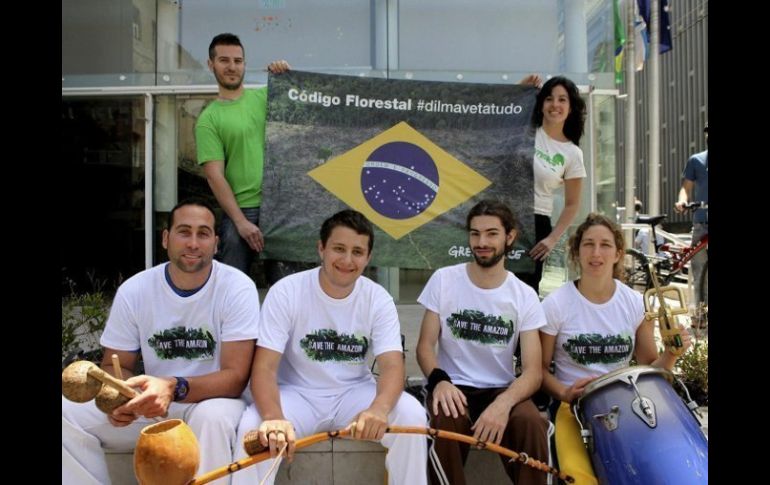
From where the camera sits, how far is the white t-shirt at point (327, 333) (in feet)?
9.01

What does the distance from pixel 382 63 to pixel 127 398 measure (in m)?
5.23

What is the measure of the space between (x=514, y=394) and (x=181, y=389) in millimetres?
1382

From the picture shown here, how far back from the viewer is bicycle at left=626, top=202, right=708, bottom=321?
5707 millimetres

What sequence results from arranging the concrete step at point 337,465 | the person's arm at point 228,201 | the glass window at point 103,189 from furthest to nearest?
the glass window at point 103,189, the person's arm at point 228,201, the concrete step at point 337,465

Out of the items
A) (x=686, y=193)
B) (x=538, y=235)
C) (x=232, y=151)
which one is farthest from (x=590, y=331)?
(x=686, y=193)

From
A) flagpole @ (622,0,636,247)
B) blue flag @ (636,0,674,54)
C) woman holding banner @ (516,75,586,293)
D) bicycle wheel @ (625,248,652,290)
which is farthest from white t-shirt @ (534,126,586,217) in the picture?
blue flag @ (636,0,674,54)

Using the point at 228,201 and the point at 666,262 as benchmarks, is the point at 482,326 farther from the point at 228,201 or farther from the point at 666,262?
the point at 666,262

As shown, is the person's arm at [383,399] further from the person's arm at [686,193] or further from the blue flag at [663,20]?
the blue flag at [663,20]

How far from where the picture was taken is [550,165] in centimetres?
438

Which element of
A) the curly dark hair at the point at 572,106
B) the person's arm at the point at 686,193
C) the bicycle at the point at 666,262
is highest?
the curly dark hair at the point at 572,106

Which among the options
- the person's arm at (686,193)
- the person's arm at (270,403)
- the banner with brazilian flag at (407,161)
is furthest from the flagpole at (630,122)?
the person's arm at (270,403)

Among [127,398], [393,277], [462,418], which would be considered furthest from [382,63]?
[127,398]

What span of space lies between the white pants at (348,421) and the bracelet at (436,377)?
0.47ft

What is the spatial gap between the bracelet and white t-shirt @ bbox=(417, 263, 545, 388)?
0.15 meters
